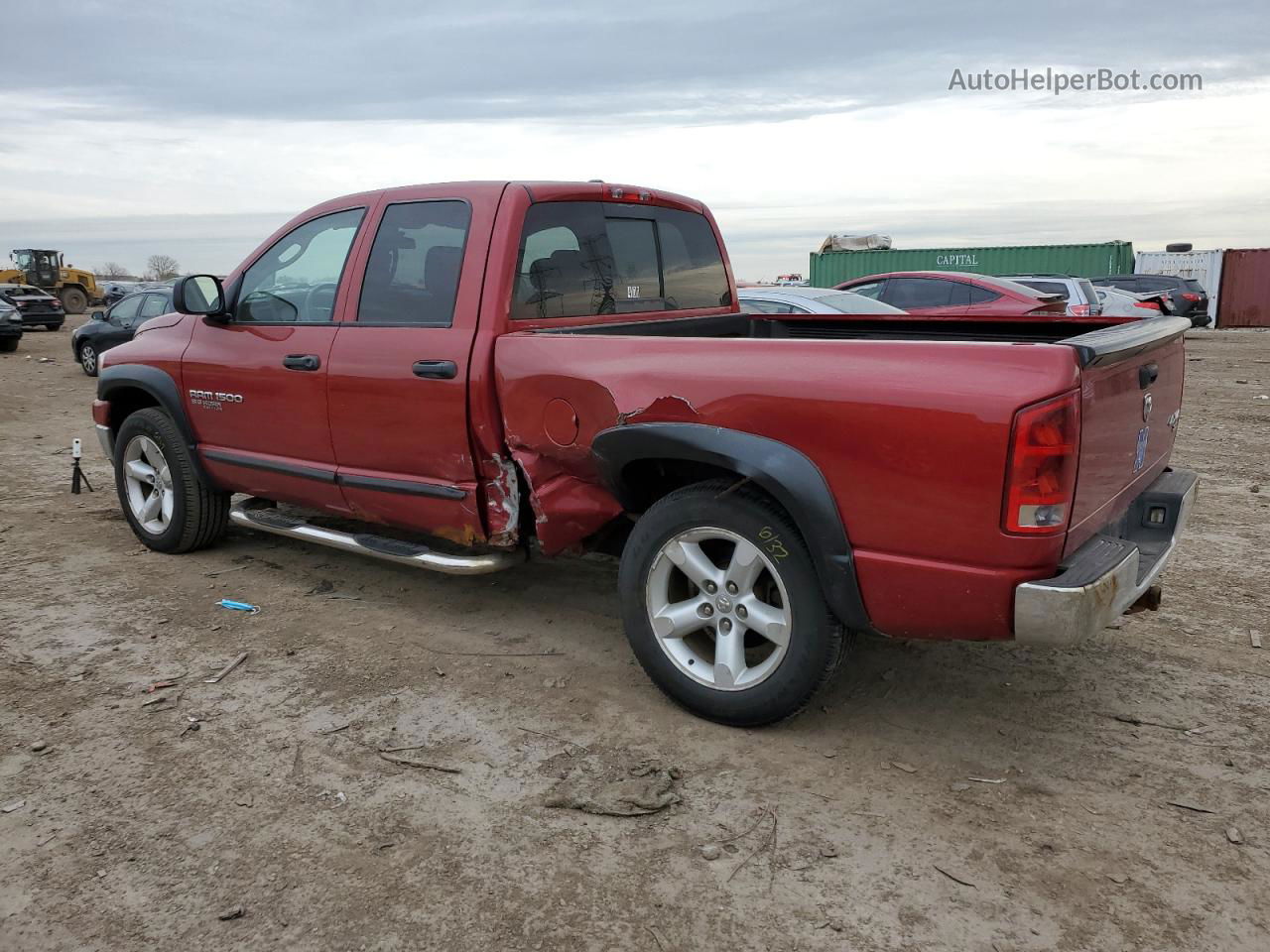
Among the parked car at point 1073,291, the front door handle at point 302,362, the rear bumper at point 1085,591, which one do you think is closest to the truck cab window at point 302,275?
the front door handle at point 302,362

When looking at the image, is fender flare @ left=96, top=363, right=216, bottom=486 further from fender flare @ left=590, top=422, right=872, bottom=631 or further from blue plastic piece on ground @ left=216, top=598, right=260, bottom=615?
fender flare @ left=590, top=422, right=872, bottom=631

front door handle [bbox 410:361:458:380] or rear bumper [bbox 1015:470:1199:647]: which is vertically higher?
front door handle [bbox 410:361:458:380]

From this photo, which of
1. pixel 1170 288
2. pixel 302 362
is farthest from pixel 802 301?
pixel 1170 288

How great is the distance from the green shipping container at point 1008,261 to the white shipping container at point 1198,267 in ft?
3.85

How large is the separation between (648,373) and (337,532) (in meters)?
2.06

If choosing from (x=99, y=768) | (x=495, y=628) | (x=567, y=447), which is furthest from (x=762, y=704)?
(x=99, y=768)

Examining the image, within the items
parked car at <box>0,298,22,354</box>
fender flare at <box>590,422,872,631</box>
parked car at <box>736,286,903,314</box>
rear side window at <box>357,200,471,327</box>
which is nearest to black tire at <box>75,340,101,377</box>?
parked car at <box>0,298,22,354</box>

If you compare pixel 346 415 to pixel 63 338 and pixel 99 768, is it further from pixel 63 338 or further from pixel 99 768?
pixel 63 338

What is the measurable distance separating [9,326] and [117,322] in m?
7.24

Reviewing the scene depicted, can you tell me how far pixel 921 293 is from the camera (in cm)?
1184

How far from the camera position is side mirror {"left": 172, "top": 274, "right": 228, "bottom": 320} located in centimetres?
491

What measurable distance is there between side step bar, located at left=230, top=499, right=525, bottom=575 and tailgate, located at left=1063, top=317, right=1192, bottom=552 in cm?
231

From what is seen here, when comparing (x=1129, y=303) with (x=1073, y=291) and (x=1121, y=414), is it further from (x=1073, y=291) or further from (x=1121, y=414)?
(x=1121, y=414)

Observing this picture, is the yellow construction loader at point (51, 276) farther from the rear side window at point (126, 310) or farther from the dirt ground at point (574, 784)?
the dirt ground at point (574, 784)
